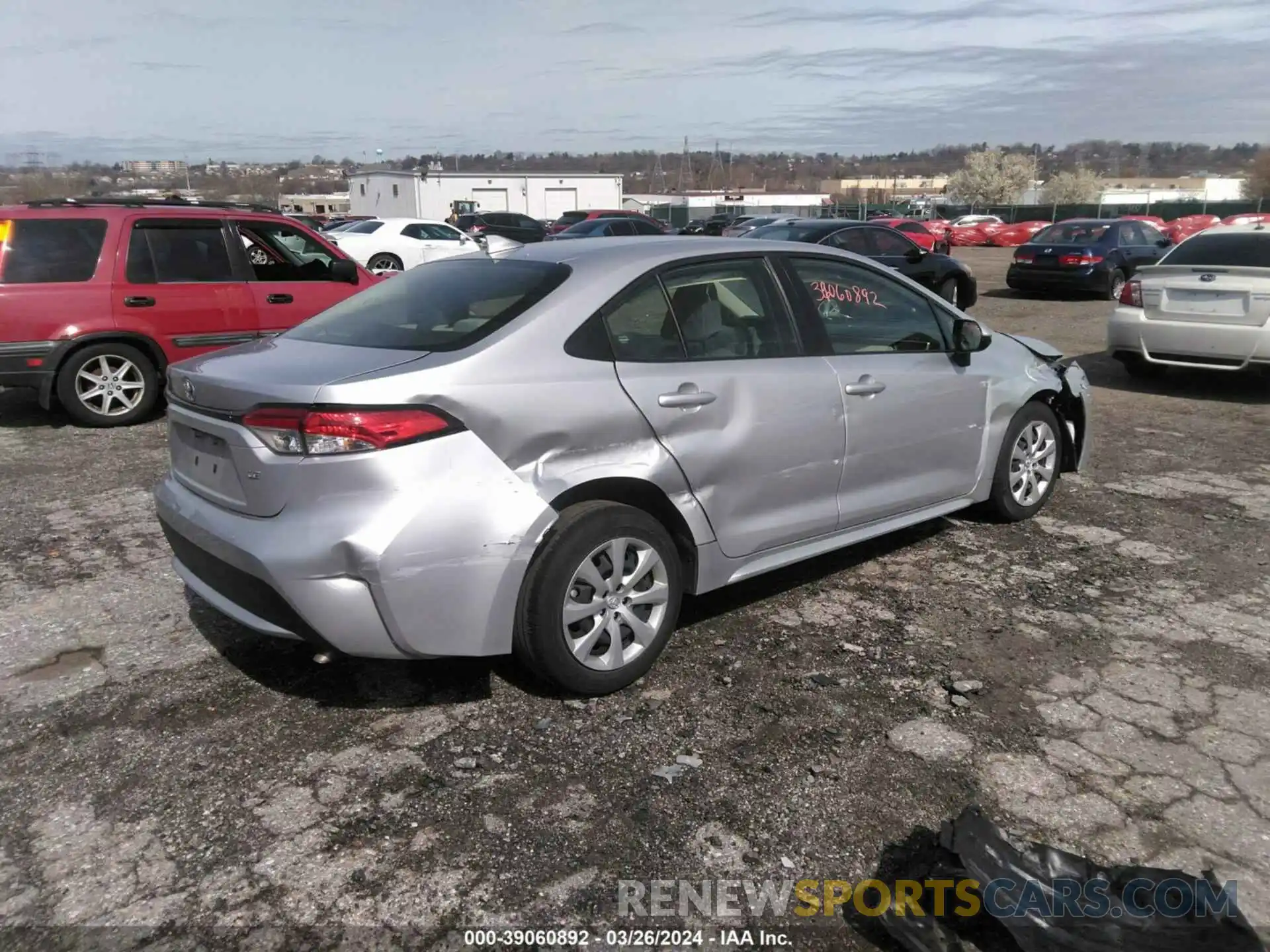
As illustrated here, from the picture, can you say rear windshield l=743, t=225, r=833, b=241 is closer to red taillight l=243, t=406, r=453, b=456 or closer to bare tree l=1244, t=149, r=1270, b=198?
red taillight l=243, t=406, r=453, b=456

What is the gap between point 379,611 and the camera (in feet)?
9.62

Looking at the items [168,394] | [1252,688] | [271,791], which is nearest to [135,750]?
[271,791]

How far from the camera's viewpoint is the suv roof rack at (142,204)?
25.1 ft

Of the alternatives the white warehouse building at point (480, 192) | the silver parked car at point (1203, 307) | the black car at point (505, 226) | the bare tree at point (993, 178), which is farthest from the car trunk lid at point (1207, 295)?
the bare tree at point (993, 178)

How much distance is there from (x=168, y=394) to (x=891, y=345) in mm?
3086

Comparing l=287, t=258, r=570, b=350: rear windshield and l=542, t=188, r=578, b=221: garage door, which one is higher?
l=542, t=188, r=578, b=221: garage door

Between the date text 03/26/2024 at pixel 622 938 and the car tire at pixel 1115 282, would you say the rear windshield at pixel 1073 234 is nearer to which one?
the car tire at pixel 1115 282

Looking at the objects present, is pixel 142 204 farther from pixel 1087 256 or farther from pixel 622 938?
pixel 1087 256

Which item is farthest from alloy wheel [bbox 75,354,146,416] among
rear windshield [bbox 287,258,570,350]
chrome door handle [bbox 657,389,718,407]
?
chrome door handle [bbox 657,389,718,407]

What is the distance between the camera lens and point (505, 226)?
95.5 ft

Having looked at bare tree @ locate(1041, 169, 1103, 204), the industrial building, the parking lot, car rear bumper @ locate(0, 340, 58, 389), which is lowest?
the parking lot

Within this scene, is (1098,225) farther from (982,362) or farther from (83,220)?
(83,220)

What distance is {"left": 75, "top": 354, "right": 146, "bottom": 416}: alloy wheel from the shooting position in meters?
7.55

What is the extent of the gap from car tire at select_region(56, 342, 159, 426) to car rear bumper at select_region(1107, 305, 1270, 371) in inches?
340
